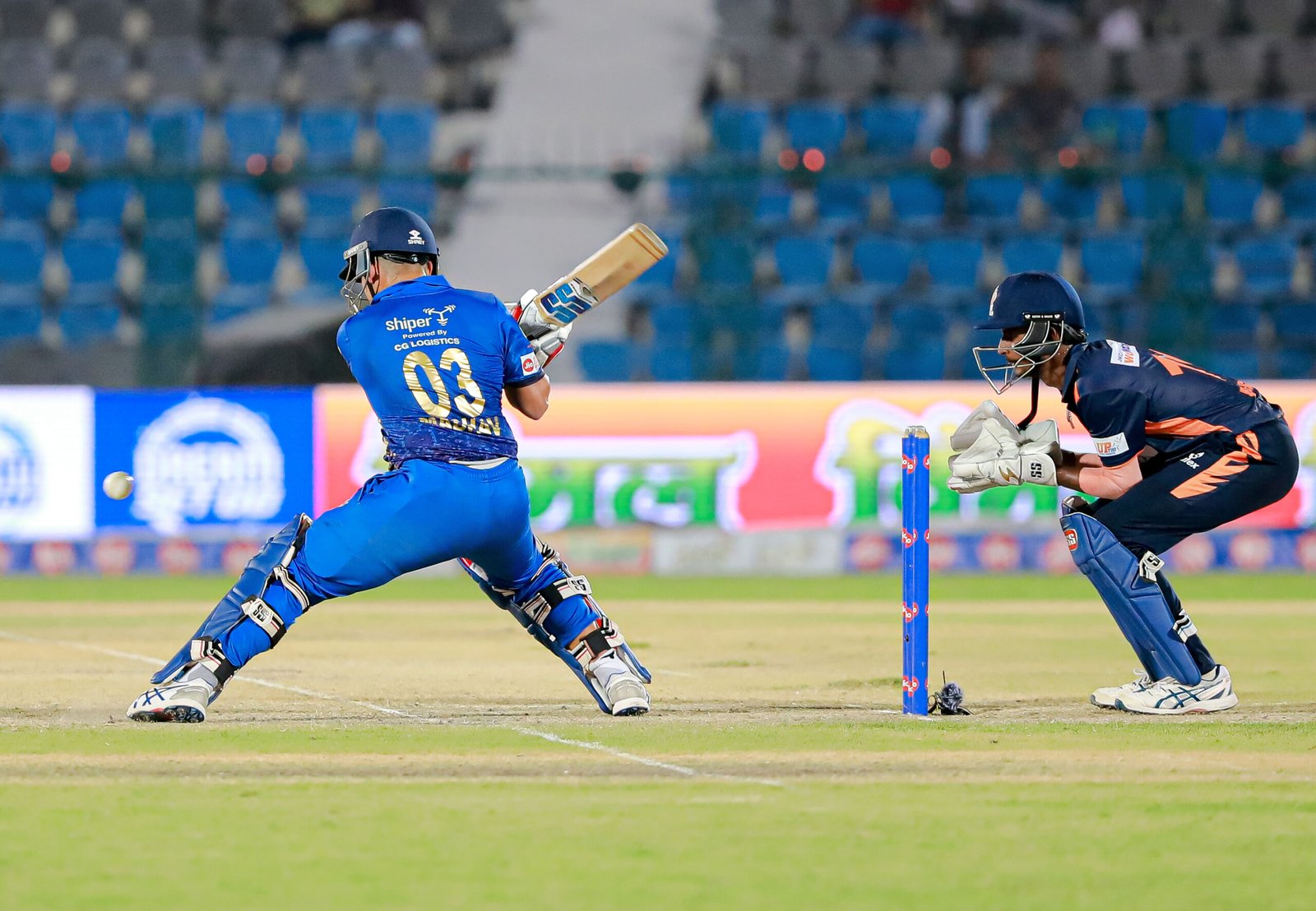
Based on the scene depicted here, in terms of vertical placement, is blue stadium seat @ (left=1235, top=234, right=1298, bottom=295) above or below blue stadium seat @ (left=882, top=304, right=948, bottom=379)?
above

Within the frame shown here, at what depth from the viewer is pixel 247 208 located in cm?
1920

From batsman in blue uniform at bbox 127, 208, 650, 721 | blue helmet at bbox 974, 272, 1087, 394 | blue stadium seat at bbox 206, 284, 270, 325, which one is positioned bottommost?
batsman in blue uniform at bbox 127, 208, 650, 721

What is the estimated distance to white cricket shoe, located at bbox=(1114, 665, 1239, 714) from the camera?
26.1 feet

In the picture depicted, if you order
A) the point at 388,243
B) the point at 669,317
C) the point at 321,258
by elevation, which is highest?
the point at 321,258

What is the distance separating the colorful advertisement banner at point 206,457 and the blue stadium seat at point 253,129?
17.6ft

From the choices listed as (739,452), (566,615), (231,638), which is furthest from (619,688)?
(739,452)

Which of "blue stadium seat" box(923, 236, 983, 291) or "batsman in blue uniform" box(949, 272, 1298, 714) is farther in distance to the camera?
"blue stadium seat" box(923, 236, 983, 291)

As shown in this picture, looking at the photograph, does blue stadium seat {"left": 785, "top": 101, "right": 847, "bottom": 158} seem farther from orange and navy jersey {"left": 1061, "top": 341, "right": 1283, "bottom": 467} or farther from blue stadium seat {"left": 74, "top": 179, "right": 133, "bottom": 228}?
orange and navy jersey {"left": 1061, "top": 341, "right": 1283, "bottom": 467}

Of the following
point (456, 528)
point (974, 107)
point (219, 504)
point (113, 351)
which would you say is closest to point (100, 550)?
point (219, 504)

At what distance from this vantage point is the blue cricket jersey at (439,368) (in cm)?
739

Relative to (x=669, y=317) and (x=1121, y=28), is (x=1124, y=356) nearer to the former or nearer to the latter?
(x=669, y=317)

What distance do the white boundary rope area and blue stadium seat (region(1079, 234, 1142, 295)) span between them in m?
11.6

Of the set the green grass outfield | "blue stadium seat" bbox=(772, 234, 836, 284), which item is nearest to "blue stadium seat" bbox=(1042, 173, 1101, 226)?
"blue stadium seat" bbox=(772, 234, 836, 284)

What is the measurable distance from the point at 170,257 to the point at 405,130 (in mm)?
4122
